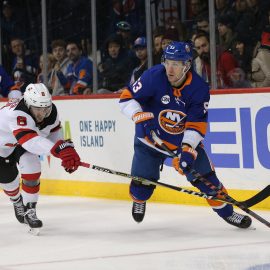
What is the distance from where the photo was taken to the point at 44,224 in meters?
Answer: 6.36

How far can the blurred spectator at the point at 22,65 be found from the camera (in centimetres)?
912

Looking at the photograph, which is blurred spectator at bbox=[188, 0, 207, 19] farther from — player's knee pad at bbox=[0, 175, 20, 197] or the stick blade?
player's knee pad at bbox=[0, 175, 20, 197]

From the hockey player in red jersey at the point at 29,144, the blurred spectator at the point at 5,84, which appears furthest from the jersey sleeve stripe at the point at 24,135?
the blurred spectator at the point at 5,84

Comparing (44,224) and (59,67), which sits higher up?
(59,67)

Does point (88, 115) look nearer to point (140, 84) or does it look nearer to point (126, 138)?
point (126, 138)

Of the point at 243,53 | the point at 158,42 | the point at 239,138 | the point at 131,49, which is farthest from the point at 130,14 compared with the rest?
the point at 239,138

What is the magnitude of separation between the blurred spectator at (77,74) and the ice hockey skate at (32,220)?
2568mm

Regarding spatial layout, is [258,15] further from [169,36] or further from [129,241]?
[129,241]

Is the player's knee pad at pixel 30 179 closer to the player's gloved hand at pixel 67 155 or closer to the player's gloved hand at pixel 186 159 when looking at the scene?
the player's gloved hand at pixel 67 155

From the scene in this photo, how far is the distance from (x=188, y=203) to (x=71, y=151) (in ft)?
6.32

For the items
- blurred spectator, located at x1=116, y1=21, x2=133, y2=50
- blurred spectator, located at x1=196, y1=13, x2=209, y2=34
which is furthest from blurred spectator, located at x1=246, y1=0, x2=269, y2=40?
blurred spectator, located at x1=116, y1=21, x2=133, y2=50

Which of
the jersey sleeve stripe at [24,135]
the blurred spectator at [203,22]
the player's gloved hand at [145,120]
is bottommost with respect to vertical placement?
the jersey sleeve stripe at [24,135]

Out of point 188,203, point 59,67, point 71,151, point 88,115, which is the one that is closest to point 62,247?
point 71,151

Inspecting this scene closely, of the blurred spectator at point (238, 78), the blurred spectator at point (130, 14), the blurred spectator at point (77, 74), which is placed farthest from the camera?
the blurred spectator at point (77, 74)
